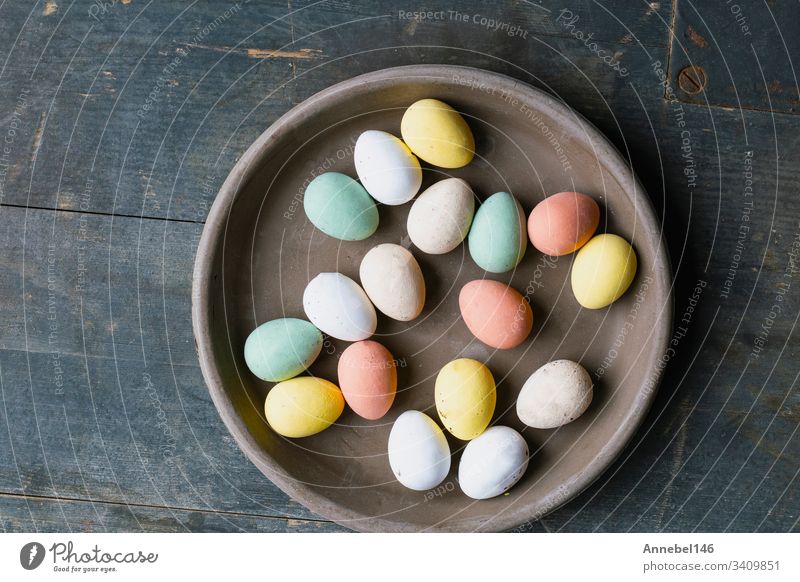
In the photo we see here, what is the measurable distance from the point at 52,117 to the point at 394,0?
11.3 inches

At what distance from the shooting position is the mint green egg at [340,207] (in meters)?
0.47

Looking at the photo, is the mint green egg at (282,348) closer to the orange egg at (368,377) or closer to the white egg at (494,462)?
the orange egg at (368,377)

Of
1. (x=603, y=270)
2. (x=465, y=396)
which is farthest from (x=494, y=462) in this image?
(x=603, y=270)

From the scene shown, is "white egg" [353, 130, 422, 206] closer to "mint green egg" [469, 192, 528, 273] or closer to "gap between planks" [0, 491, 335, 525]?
"mint green egg" [469, 192, 528, 273]

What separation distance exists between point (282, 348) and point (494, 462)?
0.58ft

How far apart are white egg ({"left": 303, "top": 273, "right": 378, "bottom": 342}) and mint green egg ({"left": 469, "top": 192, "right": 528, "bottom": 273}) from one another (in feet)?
0.30

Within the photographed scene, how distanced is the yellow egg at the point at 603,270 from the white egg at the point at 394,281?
117 millimetres

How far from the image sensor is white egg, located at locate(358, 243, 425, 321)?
47 cm

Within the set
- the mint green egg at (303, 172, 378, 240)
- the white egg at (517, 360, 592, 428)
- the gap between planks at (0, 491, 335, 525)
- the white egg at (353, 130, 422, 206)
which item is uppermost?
the white egg at (353, 130, 422, 206)

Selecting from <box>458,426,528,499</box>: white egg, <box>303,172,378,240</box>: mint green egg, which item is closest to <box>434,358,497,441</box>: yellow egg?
<box>458,426,528,499</box>: white egg

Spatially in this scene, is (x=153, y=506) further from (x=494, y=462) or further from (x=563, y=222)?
(x=563, y=222)

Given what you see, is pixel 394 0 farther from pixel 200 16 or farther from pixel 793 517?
pixel 793 517

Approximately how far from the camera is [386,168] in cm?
47

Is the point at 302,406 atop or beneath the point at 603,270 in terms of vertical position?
beneath
